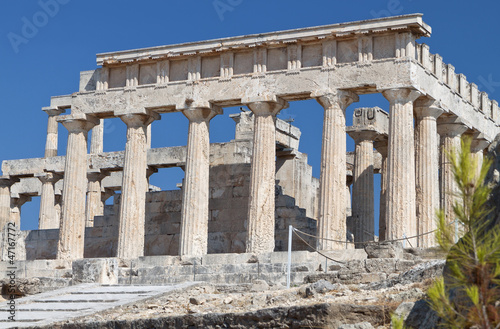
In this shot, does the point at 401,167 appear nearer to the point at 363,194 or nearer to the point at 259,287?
the point at 363,194

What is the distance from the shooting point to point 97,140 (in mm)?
48969

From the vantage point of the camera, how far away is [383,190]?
37.2m

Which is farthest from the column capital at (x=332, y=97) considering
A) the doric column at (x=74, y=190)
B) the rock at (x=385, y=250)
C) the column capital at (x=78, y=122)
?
the doric column at (x=74, y=190)

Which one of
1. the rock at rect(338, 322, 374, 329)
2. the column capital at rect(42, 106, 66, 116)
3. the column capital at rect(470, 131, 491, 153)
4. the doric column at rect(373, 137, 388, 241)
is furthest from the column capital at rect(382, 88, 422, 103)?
the rock at rect(338, 322, 374, 329)

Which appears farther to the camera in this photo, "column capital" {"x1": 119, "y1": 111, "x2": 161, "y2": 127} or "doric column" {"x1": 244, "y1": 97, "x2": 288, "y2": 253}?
"column capital" {"x1": 119, "y1": 111, "x2": 161, "y2": 127}

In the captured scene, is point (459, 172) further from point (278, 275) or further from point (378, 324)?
point (278, 275)

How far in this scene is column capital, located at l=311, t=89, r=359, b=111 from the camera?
3097cm

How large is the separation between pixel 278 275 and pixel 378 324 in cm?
1408

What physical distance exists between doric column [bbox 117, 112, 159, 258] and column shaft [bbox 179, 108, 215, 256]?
5.99 ft

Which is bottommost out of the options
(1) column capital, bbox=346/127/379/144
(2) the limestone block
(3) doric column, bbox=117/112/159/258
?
(2) the limestone block

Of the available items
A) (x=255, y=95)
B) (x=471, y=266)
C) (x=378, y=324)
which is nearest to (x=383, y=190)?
(x=255, y=95)

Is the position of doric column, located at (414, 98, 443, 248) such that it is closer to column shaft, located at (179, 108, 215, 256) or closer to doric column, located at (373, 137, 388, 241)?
doric column, located at (373, 137, 388, 241)

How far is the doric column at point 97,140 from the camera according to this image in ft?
160

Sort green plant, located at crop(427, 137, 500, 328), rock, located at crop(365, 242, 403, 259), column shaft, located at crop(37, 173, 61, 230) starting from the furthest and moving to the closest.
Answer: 1. column shaft, located at crop(37, 173, 61, 230)
2. rock, located at crop(365, 242, 403, 259)
3. green plant, located at crop(427, 137, 500, 328)
